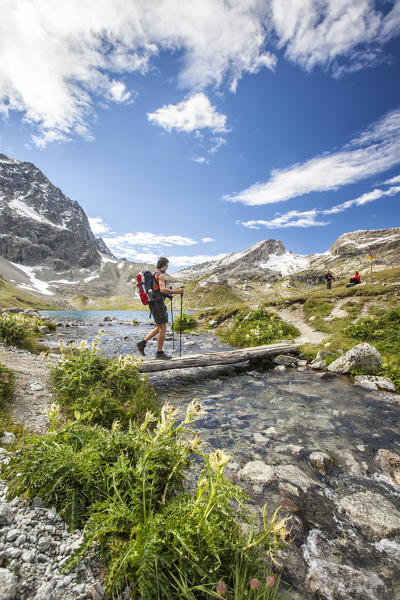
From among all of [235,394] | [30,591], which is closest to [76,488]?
[30,591]

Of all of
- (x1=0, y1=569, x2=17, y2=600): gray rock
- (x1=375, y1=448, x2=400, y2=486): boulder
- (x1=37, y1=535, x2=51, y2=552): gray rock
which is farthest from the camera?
(x1=375, y1=448, x2=400, y2=486): boulder

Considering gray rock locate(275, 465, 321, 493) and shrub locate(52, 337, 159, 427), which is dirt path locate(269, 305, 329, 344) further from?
shrub locate(52, 337, 159, 427)

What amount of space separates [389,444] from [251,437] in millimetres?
3246

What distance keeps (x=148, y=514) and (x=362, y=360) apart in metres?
11.3

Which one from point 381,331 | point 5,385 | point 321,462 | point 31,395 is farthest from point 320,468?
point 381,331

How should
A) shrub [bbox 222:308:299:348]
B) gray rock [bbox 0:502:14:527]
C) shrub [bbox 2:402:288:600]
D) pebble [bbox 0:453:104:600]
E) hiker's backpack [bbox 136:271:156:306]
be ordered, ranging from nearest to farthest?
pebble [bbox 0:453:104:600]
shrub [bbox 2:402:288:600]
gray rock [bbox 0:502:14:527]
hiker's backpack [bbox 136:271:156:306]
shrub [bbox 222:308:299:348]

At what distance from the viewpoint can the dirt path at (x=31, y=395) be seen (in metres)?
5.47

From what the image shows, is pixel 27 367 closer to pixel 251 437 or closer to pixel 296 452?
pixel 251 437

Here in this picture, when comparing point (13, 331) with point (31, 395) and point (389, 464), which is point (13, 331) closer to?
Answer: point (31, 395)

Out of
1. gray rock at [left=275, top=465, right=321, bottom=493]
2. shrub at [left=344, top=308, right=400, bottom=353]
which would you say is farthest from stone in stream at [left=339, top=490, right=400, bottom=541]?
shrub at [left=344, top=308, right=400, bottom=353]

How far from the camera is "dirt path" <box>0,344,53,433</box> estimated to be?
5.47 metres

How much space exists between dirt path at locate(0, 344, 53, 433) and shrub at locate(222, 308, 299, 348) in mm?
13329

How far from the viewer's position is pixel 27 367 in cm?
906

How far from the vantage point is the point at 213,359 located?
40.9ft
